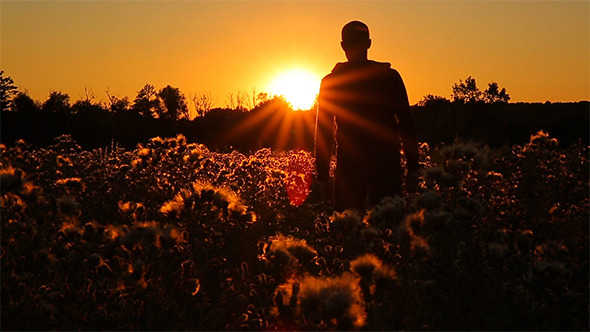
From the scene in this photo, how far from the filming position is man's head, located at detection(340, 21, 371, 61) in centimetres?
670

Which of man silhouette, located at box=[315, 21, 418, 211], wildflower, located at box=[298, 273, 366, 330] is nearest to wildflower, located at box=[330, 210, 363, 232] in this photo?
wildflower, located at box=[298, 273, 366, 330]

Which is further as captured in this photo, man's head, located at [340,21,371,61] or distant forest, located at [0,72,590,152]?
distant forest, located at [0,72,590,152]

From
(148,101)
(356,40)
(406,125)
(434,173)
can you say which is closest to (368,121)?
(406,125)

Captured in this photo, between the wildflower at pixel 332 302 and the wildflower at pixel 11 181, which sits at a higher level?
the wildflower at pixel 11 181

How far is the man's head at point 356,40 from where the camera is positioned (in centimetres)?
670

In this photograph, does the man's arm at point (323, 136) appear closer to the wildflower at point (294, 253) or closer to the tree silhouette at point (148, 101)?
the wildflower at point (294, 253)

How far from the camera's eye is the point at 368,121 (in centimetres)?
677

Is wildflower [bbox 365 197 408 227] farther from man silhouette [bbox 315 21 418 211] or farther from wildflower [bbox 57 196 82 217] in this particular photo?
wildflower [bbox 57 196 82 217]

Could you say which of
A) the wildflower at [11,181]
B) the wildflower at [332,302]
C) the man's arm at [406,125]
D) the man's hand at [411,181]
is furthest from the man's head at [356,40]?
the wildflower at [332,302]

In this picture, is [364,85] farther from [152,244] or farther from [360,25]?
[152,244]

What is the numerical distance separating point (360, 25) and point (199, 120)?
37.8 m

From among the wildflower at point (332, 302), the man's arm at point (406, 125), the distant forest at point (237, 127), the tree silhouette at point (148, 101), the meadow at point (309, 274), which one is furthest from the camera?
the tree silhouette at point (148, 101)

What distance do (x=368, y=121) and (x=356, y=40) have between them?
0.73 metres

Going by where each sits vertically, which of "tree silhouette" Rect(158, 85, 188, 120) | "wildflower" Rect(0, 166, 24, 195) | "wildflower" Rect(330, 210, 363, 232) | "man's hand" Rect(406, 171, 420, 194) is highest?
"tree silhouette" Rect(158, 85, 188, 120)
